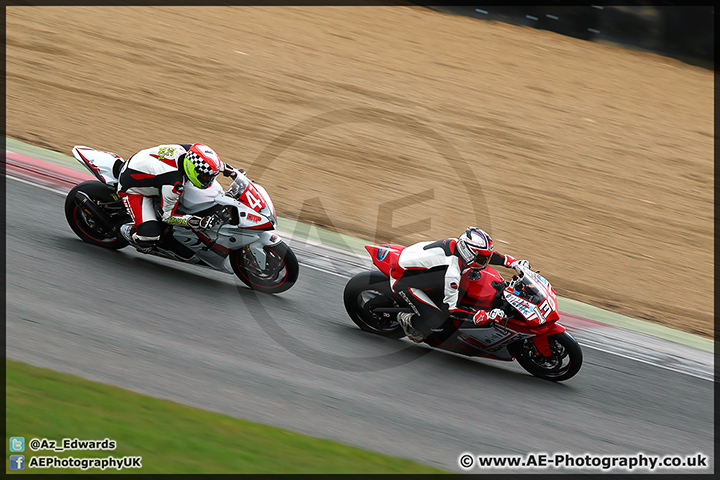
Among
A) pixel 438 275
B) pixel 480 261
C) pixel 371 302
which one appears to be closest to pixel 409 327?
pixel 371 302

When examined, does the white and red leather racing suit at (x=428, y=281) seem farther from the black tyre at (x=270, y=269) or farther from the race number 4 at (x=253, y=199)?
the race number 4 at (x=253, y=199)

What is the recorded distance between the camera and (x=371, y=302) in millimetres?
8680

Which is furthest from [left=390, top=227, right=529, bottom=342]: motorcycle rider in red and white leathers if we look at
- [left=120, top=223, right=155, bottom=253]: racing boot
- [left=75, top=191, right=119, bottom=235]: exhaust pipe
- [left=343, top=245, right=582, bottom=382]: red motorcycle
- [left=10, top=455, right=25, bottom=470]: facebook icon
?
[left=10, top=455, right=25, bottom=470]: facebook icon

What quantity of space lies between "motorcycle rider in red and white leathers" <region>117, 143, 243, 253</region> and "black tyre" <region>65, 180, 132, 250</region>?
1.42 feet

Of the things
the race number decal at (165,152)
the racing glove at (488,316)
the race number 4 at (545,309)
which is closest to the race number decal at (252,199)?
the race number decal at (165,152)

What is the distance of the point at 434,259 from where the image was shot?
8211 mm

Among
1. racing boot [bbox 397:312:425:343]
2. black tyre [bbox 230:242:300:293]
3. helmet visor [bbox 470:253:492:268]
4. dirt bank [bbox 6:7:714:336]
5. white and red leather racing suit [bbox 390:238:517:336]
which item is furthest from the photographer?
dirt bank [bbox 6:7:714:336]

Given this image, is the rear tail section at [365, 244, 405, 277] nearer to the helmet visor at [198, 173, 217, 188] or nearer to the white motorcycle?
the white motorcycle

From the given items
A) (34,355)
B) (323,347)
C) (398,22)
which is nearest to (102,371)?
(34,355)

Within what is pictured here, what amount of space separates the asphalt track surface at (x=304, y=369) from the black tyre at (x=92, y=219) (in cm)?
20

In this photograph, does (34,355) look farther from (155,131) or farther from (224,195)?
(155,131)

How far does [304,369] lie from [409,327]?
1.43 metres

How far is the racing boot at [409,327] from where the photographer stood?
8381mm

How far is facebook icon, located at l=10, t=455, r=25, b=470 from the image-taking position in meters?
4.75
